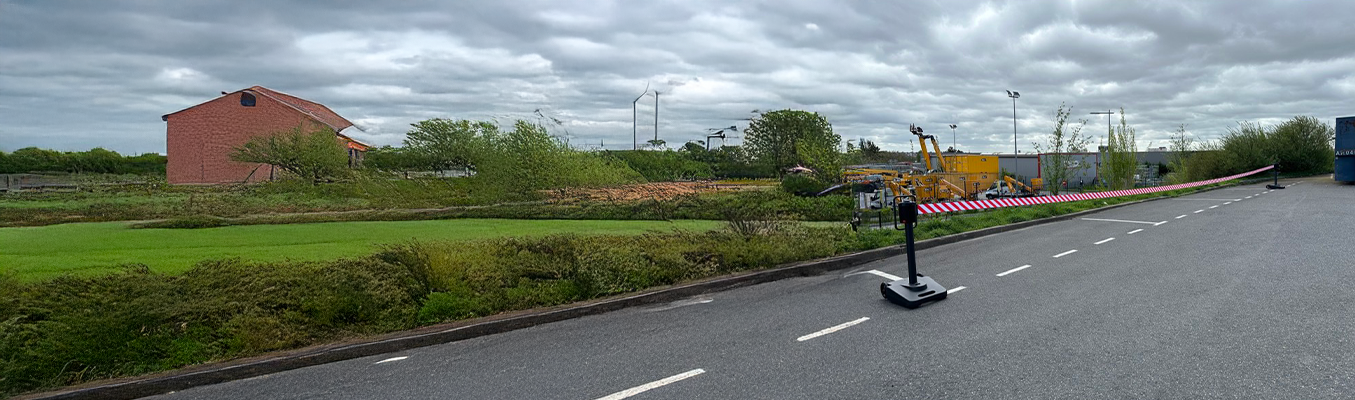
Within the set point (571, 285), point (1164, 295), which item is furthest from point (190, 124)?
point (1164, 295)

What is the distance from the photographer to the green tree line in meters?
13.7

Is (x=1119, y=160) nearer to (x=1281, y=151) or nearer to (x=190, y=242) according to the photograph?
(x=1281, y=151)

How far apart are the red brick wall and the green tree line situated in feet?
2.07

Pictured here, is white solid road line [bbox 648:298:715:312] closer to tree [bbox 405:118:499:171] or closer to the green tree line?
the green tree line

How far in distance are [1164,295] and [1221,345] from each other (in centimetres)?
229

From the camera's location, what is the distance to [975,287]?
27.3 feet

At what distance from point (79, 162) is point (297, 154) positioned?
953 cm

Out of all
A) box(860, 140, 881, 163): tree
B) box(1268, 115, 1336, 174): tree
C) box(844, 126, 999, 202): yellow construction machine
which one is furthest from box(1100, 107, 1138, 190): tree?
box(860, 140, 881, 163): tree

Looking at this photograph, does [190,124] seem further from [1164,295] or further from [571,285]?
[1164,295]

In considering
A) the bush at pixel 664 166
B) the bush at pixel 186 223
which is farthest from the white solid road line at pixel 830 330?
the bush at pixel 664 166

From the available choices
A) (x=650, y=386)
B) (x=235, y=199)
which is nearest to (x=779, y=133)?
(x=235, y=199)

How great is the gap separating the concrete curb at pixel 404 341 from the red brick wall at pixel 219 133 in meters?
19.0

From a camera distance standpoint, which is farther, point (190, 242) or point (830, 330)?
point (190, 242)

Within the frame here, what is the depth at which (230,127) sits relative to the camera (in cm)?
2745
